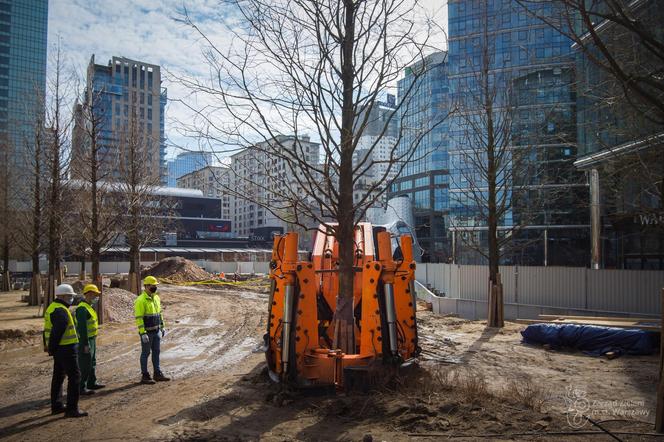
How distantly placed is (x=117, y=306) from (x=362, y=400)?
14.8 metres

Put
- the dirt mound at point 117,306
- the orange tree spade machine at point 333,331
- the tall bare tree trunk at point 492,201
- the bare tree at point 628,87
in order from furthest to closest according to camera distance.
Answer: the dirt mound at point 117,306
the tall bare tree trunk at point 492,201
the orange tree spade machine at point 333,331
the bare tree at point 628,87

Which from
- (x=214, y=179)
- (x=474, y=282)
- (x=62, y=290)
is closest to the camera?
(x=62, y=290)

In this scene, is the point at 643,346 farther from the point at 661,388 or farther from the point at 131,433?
the point at 131,433

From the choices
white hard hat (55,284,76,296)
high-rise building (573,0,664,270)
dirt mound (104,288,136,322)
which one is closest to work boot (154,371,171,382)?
white hard hat (55,284,76,296)

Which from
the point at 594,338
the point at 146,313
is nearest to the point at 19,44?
the point at 146,313

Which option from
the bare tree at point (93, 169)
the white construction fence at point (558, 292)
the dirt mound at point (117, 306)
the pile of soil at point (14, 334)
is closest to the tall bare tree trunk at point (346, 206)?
the pile of soil at point (14, 334)

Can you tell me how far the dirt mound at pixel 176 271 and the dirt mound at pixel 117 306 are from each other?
20.3m

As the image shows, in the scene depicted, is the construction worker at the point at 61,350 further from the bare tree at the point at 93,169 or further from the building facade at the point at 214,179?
the bare tree at the point at 93,169

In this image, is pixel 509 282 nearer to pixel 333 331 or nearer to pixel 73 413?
pixel 333 331

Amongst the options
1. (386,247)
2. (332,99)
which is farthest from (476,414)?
(332,99)

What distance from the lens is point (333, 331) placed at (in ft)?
26.0

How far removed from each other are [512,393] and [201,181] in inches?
220

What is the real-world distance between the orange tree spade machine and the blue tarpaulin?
212 inches

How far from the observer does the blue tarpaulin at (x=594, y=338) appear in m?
10.7
